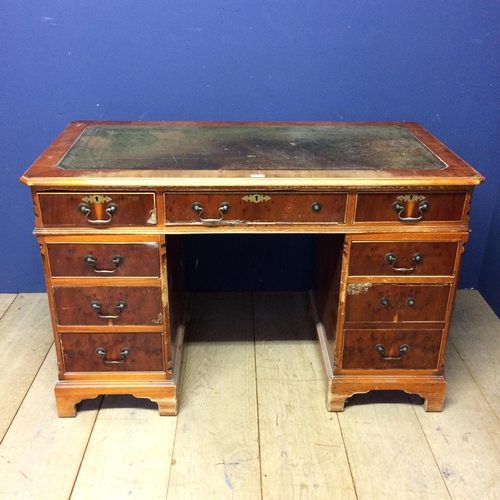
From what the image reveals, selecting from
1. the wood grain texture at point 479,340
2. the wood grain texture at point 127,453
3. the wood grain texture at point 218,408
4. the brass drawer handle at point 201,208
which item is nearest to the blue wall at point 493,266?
the wood grain texture at point 479,340

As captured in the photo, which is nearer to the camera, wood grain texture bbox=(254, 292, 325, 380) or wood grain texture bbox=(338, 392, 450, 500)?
wood grain texture bbox=(338, 392, 450, 500)

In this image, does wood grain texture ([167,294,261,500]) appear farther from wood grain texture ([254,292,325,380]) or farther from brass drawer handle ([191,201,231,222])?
brass drawer handle ([191,201,231,222])

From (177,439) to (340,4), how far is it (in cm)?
153

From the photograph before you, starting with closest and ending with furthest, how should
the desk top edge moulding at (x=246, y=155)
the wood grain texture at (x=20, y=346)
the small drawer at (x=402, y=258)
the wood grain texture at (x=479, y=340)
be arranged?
the desk top edge moulding at (x=246, y=155)
the small drawer at (x=402, y=258)
the wood grain texture at (x=20, y=346)
the wood grain texture at (x=479, y=340)

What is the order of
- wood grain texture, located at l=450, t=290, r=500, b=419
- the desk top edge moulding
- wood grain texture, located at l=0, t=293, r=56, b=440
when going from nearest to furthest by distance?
1. the desk top edge moulding
2. wood grain texture, located at l=0, t=293, r=56, b=440
3. wood grain texture, located at l=450, t=290, r=500, b=419

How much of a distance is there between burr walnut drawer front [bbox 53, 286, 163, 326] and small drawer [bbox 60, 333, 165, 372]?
1.9 inches

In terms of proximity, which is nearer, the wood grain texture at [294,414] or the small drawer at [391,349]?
the wood grain texture at [294,414]

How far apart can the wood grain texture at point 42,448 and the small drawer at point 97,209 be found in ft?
2.10

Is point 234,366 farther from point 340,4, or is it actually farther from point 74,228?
point 340,4

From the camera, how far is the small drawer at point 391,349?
1807 mm

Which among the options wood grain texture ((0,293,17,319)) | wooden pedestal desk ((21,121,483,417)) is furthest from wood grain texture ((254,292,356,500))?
wood grain texture ((0,293,17,319))

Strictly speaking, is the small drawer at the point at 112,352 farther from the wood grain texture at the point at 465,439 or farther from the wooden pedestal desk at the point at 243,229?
the wood grain texture at the point at 465,439

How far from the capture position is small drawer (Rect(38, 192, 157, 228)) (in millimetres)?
1591

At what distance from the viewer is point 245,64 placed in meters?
2.12
